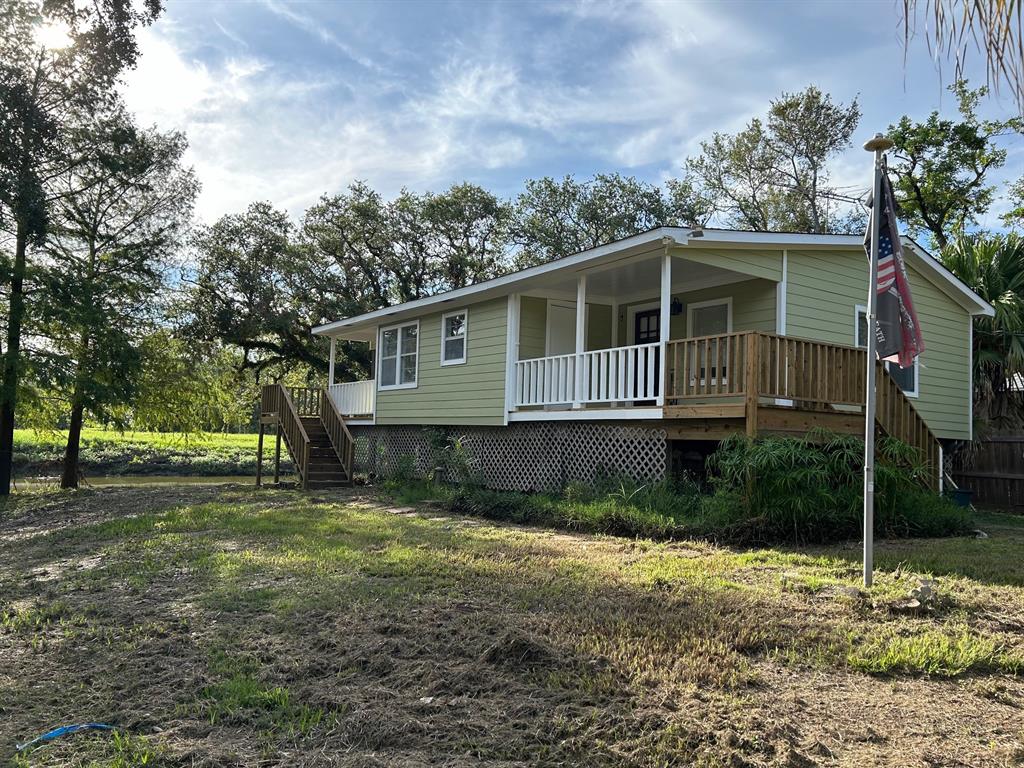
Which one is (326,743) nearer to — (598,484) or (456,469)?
(598,484)

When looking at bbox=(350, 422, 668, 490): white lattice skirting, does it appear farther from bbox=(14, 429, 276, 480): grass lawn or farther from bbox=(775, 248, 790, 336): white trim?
bbox=(14, 429, 276, 480): grass lawn

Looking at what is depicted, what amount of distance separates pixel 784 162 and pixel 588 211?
740cm

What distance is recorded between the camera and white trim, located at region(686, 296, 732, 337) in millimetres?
12929

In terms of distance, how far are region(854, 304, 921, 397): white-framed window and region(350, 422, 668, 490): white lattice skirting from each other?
183 inches

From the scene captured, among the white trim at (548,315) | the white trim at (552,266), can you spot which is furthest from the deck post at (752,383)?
the white trim at (548,315)

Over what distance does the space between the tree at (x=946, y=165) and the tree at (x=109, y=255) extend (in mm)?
20380

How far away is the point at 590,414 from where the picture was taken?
Result: 1170 centimetres

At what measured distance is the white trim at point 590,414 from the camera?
1065 cm

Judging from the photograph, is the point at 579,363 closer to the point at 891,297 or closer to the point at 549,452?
the point at 549,452

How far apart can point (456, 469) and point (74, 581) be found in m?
8.97

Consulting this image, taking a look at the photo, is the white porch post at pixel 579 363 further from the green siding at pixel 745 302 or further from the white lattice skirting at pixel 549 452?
the green siding at pixel 745 302

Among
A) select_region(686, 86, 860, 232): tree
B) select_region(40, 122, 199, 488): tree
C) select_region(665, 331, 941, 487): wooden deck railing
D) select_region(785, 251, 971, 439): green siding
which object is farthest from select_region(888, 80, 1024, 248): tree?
select_region(40, 122, 199, 488): tree

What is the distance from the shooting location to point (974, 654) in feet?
13.9

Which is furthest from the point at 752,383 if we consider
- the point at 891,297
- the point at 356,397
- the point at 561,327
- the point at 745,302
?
the point at 356,397
